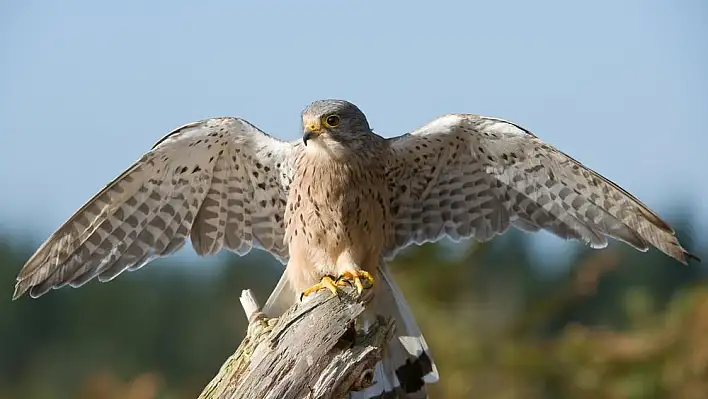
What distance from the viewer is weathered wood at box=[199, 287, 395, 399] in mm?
2805

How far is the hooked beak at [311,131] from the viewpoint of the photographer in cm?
353

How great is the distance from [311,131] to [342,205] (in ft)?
1.05

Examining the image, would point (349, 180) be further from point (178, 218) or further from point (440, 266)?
point (440, 266)

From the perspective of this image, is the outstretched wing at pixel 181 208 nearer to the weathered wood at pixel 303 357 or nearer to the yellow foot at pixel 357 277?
the yellow foot at pixel 357 277

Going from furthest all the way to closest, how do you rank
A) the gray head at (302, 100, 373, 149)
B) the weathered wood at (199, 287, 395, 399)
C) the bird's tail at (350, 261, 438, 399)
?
1. the bird's tail at (350, 261, 438, 399)
2. the gray head at (302, 100, 373, 149)
3. the weathered wood at (199, 287, 395, 399)

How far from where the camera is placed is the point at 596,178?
3535 millimetres

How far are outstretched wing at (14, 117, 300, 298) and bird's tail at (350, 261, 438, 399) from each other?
1.56ft

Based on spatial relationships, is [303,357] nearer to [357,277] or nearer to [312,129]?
[357,277]

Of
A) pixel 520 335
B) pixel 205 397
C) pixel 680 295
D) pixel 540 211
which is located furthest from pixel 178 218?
pixel 680 295

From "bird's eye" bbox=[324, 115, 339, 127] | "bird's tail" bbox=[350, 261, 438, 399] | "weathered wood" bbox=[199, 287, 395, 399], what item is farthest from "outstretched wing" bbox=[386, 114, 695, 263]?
"weathered wood" bbox=[199, 287, 395, 399]

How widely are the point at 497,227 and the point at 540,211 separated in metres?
0.22

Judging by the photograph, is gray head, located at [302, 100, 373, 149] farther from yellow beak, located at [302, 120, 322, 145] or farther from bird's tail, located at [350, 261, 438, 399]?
bird's tail, located at [350, 261, 438, 399]

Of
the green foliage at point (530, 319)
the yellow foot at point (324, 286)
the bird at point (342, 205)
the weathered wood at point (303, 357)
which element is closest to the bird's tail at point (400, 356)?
the bird at point (342, 205)

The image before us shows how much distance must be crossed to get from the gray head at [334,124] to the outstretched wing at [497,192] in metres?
0.24
